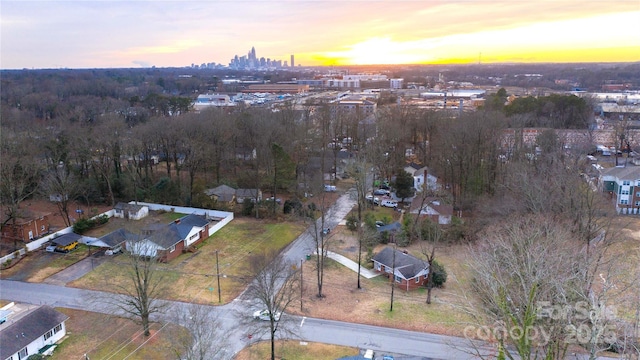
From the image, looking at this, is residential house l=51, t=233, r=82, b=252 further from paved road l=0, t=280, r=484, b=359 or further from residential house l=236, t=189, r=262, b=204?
residential house l=236, t=189, r=262, b=204

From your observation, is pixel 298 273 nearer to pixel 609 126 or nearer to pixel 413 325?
pixel 413 325

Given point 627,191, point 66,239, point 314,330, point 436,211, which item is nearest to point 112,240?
point 66,239

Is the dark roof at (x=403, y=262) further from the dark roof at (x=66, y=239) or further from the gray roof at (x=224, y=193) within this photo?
the dark roof at (x=66, y=239)

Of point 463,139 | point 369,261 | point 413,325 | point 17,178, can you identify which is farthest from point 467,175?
point 17,178

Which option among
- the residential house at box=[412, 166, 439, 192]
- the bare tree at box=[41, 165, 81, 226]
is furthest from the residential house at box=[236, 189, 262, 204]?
the residential house at box=[412, 166, 439, 192]

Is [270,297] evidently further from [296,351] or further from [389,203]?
[389,203]

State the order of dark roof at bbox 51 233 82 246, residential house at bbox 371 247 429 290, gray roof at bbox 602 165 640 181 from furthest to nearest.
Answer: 1. gray roof at bbox 602 165 640 181
2. dark roof at bbox 51 233 82 246
3. residential house at bbox 371 247 429 290

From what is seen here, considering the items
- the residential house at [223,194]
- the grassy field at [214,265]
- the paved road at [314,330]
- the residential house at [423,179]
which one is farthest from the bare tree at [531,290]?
the residential house at [223,194]
